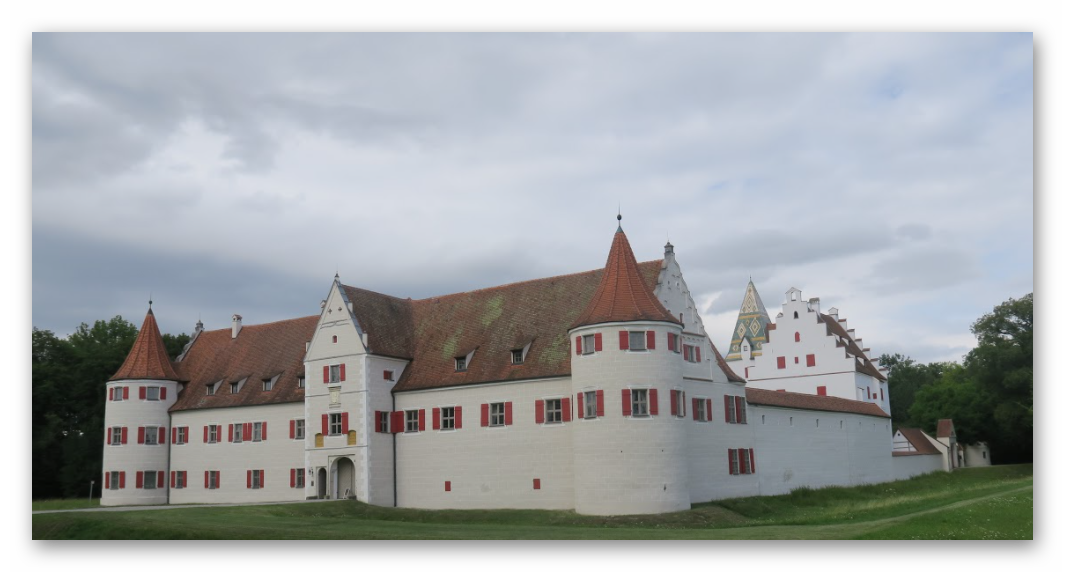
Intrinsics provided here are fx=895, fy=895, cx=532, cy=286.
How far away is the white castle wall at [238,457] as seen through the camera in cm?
4972

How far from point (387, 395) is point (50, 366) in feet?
101

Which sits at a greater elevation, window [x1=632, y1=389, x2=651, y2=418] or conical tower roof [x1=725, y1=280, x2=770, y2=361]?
conical tower roof [x1=725, y1=280, x2=770, y2=361]

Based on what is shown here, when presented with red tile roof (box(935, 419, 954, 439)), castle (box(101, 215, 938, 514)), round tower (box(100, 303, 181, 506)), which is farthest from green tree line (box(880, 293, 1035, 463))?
round tower (box(100, 303, 181, 506))

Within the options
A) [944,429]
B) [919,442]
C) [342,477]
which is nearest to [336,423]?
[342,477]

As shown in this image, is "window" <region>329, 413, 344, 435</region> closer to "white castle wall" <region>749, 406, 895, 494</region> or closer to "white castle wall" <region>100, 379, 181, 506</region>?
"white castle wall" <region>100, 379, 181, 506</region>

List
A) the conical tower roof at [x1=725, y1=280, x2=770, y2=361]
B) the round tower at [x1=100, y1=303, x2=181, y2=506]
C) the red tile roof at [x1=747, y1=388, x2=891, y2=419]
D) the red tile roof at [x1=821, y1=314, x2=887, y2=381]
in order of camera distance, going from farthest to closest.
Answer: the conical tower roof at [x1=725, y1=280, x2=770, y2=361] → the red tile roof at [x1=821, y1=314, x2=887, y2=381] → the round tower at [x1=100, y1=303, x2=181, y2=506] → the red tile roof at [x1=747, y1=388, x2=891, y2=419]

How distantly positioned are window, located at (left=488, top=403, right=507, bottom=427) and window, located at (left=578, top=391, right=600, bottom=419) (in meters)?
5.64

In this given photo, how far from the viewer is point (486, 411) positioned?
43625 millimetres

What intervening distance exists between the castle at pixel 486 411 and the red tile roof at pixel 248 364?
0.13 m

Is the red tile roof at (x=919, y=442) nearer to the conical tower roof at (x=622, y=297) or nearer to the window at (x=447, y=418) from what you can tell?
the conical tower roof at (x=622, y=297)

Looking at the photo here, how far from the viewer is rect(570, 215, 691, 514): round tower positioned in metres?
37.2

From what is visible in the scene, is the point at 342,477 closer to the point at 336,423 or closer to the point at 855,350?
the point at 336,423

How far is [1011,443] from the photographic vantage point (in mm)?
75750
